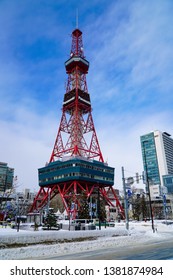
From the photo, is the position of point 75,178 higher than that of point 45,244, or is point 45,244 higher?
point 75,178

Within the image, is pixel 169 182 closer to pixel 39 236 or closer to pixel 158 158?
pixel 158 158

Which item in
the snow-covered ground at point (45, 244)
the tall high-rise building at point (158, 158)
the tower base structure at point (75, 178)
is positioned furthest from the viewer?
the tall high-rise building at point (158, 158)

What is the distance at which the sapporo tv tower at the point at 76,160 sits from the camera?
85312 mm

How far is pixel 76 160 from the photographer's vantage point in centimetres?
8438

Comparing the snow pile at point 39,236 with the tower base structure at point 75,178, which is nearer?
the snow pile at point 39,236

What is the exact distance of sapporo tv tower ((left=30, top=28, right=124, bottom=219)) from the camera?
280ft

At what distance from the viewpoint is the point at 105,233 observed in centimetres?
3027

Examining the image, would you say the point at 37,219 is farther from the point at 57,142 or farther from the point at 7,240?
the point at 57,142

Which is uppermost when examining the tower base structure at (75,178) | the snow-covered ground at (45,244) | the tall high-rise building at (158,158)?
the tall high-rise building at (158,158)

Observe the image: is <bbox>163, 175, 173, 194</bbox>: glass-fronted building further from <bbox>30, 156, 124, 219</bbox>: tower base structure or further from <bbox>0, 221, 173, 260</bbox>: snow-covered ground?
<bbox>0, 221, 173, 260</bbox>: snow-covered ground

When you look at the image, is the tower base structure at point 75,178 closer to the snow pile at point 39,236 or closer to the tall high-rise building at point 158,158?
the snow pile at point 39,236

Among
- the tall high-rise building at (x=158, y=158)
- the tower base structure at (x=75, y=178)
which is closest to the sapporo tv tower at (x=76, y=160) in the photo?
the tower base structure at (x=75, y=178)

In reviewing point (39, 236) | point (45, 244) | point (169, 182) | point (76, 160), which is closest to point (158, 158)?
point (169, 182)
